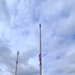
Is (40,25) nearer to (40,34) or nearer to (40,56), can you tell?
(40,34)

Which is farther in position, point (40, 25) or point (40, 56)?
point (40, 25)

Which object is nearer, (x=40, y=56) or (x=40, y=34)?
(x=40, y=56)

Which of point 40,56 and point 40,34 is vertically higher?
point 40,34

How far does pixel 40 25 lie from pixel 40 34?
2780 mm

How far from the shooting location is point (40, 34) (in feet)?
174

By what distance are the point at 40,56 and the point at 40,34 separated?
27.3 feet

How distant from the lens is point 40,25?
174 ft

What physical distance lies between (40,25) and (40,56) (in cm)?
1039

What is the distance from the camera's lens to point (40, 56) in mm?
47656

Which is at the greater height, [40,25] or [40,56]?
[40,25]

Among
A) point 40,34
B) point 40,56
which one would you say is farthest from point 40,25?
point 40,56
